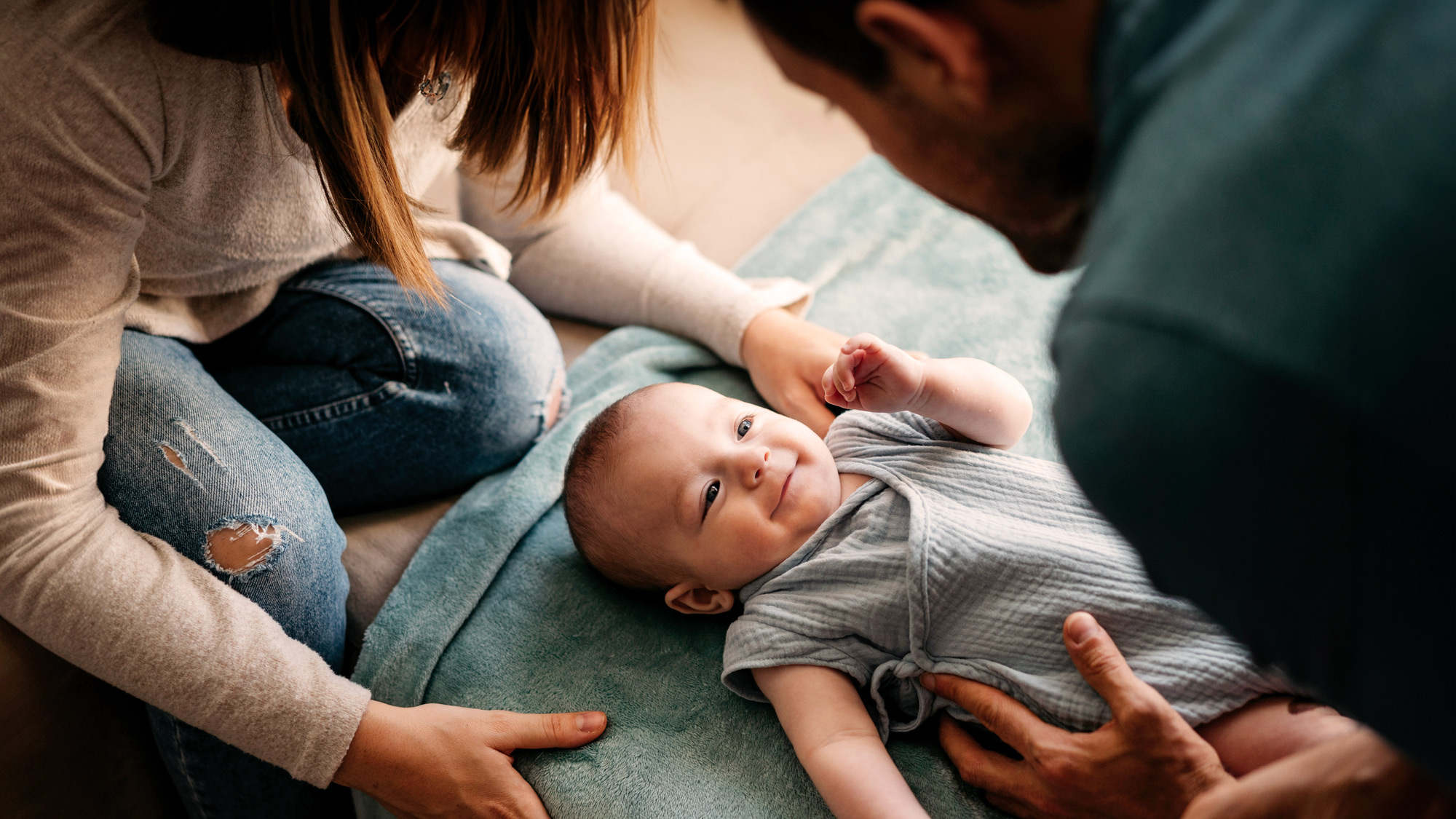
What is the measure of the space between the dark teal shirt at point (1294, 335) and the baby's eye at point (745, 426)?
592mm

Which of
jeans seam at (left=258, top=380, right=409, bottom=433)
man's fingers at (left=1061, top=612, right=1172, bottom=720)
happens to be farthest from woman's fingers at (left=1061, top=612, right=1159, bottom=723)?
jeans seam at (left=258, top=380, right=409, bottom=433)

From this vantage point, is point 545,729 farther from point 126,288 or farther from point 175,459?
point 126,288

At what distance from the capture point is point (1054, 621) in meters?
0.81

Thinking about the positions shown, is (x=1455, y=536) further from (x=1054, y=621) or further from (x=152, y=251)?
(x=152, y=251)

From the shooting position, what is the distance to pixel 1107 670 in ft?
2.42

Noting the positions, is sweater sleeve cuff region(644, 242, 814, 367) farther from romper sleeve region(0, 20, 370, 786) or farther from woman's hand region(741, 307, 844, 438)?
romper sleeve region(0, 20, 370, 786)

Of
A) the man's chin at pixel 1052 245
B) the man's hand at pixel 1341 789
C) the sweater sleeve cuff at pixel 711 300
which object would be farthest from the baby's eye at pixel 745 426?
the man's hand at pixel 1341 789

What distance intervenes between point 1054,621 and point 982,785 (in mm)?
167

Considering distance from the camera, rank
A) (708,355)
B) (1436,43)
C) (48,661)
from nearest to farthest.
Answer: (1436,43)
(48,661)
(708,355)

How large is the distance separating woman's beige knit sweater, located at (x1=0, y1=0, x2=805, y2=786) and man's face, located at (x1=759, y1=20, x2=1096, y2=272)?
539 millimetres

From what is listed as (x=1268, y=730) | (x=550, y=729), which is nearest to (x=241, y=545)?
(x=550, y=729)

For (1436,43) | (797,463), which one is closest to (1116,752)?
(797,463)

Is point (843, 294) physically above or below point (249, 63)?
below

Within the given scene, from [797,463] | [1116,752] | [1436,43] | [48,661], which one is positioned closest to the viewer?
[1436,43]
